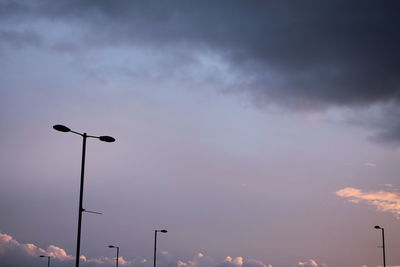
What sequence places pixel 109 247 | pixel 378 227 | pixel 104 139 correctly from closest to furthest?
pixel 104 139, pixel 378 227, pixel 109 247

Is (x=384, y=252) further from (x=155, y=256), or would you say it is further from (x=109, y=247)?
(x=109, y=247)

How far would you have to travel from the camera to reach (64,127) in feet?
85.9

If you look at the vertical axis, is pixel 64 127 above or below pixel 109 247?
above

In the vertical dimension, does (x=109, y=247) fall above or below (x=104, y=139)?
below

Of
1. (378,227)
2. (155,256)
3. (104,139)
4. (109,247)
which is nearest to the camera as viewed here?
(104,139)

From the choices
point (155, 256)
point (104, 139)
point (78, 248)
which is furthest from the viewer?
point (155, 256)

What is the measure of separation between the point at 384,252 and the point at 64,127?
4216 centimetres

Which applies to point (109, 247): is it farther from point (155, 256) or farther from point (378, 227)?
point (378, 227)

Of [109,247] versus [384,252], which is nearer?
[384,252]

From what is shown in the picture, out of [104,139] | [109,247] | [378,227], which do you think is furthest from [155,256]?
[104,139]

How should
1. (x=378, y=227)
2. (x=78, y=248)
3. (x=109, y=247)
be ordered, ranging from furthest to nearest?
(x=109, y=247)
(x=378, y=227)
(x=78, y=248)

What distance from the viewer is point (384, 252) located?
55625 millimetres

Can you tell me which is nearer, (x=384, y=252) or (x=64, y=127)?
(x=64, y=127)

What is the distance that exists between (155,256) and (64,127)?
34.8m
